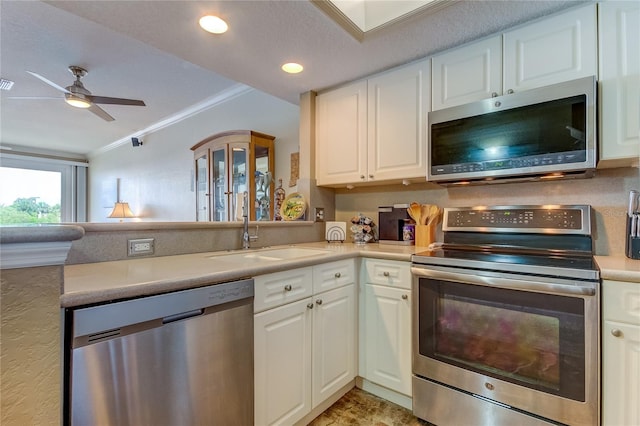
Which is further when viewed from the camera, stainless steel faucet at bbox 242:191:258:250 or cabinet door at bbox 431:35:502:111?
stainless steel faucet at bbox 242:191:258:250

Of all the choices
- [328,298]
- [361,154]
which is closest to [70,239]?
[328,298]

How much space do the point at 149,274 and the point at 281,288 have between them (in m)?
0.55

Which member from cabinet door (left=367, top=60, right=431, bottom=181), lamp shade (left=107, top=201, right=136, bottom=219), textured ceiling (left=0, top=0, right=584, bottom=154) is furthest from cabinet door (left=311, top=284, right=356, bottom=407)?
lamp shade (left=107, top=201, right=136, bottom=219)

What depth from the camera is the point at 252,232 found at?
2006 mm

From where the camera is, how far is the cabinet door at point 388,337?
1.67 metres

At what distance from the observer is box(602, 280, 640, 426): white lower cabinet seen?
3.65 ft

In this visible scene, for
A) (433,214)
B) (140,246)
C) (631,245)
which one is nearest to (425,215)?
(433,214)

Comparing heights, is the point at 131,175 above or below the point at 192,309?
above

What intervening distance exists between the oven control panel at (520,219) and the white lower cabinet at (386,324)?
0.52 m

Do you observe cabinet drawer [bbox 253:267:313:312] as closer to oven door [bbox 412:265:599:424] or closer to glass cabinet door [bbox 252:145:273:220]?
oven door [bbox 412:265:599:424]

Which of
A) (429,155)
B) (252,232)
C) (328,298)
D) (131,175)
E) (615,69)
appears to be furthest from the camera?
(131,175)

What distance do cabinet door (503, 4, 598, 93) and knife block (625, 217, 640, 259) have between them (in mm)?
760

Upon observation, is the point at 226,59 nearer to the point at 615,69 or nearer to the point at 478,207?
the point at 478,207

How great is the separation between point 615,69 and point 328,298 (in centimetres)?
173
